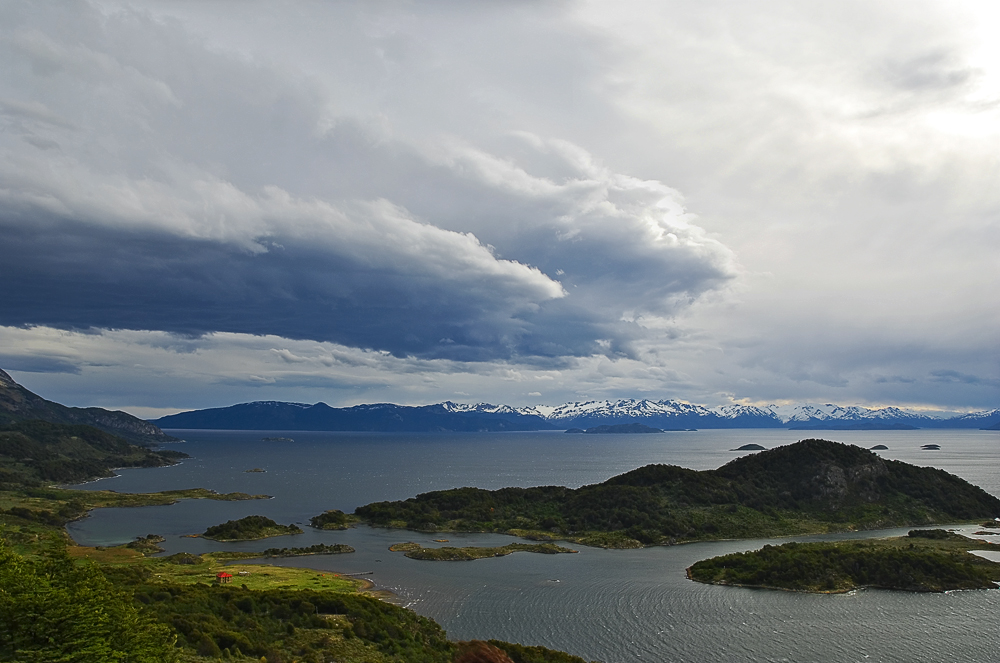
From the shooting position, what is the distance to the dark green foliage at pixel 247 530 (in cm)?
14225

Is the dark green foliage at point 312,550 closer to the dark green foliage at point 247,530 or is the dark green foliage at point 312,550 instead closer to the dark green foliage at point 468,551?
the dark green foliage at point 468,551

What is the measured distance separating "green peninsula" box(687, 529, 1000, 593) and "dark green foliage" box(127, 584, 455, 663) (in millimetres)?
59115

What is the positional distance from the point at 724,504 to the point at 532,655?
121882mm

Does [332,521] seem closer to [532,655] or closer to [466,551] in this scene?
[466,551]

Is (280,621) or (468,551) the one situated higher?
(280,621)

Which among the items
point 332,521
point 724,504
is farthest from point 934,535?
point 332,521

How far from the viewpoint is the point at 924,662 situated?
229ft

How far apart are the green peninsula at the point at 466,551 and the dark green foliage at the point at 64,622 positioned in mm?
89959

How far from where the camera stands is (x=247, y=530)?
145000mm

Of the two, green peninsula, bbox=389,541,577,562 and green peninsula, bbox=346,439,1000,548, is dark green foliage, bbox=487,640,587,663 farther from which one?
green peninsula, bbox=346,439,1000,548

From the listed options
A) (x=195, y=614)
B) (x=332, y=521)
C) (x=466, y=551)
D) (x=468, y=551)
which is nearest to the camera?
(x=195, y=614)

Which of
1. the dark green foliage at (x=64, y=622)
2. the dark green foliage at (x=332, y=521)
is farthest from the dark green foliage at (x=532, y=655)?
the dark green foliage at (x=332, y=521)

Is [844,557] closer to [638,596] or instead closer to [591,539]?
[638,596]

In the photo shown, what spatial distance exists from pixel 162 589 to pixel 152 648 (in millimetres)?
31910
